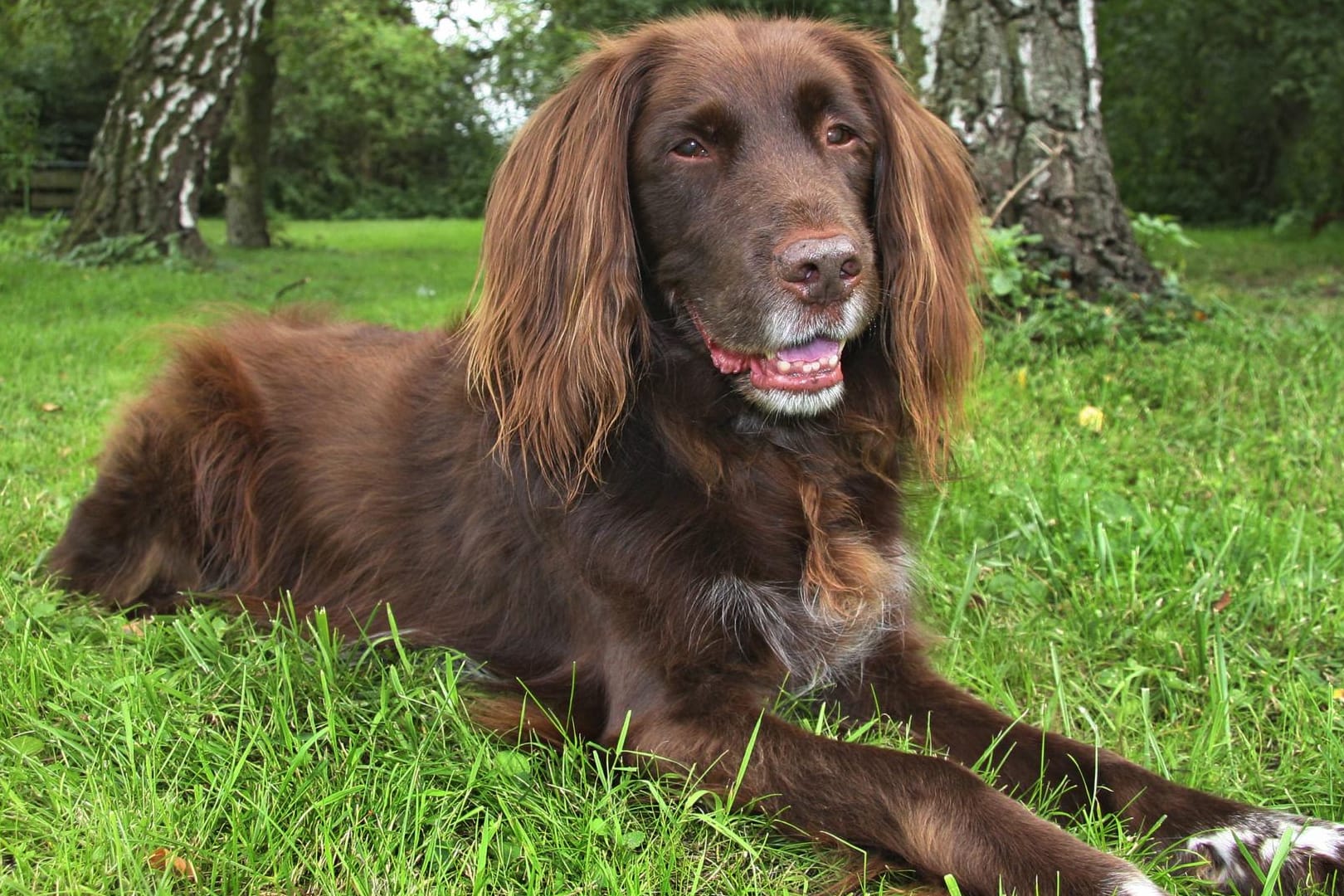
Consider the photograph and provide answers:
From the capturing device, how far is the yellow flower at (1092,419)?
4176mm

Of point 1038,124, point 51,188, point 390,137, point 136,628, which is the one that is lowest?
point 136,628

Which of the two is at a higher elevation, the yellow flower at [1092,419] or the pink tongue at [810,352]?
the pink tongue at [810,352]

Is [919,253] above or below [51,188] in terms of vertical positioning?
→ above

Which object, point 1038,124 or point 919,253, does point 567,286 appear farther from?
point 1038,124

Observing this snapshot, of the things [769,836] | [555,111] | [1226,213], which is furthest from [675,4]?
[769,836]

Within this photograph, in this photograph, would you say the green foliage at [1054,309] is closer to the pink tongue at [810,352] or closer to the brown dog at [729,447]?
the brown dog at [729,447]

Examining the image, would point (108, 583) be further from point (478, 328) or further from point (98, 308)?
point (98, 308)

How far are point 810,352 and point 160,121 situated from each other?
9.38m

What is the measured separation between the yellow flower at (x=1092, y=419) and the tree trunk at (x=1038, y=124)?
4.41 feet

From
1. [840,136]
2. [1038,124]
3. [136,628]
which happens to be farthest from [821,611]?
[1038,124]

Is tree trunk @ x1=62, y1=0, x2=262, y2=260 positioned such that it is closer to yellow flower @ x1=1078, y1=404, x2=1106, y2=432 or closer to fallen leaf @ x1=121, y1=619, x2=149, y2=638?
fallen leaf @ x1=121, y1=619, x2=149, y2=638

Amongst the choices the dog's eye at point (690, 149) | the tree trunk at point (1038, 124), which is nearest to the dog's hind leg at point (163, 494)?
the dog's eye at point (690, 149)

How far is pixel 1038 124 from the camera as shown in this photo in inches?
213

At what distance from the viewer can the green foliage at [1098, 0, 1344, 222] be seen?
14.3 m
